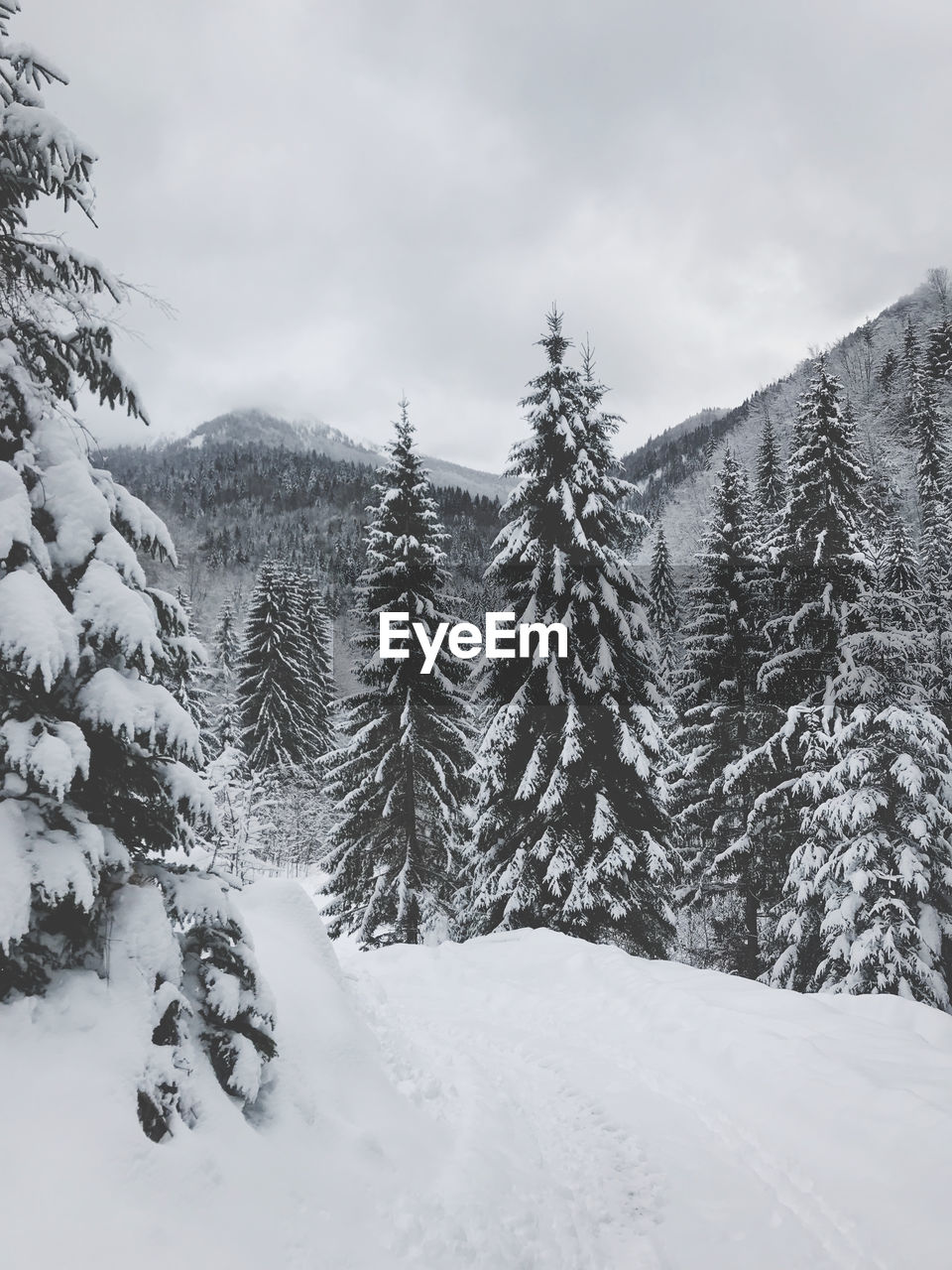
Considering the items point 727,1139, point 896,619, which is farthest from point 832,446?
point 727,1139

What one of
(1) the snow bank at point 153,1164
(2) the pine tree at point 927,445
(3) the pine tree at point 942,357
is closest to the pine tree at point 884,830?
(1) the snow bank at point 153,1164

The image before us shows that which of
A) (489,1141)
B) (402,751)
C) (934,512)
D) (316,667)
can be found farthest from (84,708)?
(934,512)

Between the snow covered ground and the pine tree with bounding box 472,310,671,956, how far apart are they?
533cm

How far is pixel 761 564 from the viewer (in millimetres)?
20094

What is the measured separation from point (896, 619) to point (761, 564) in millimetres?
5109

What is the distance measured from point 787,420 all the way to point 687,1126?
447ft

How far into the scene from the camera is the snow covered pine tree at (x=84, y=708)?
397cm

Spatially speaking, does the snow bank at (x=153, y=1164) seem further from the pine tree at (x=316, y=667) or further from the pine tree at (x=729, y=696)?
the pine tree at (x=316, y=667)

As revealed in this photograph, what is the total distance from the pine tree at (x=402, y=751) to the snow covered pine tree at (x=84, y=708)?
43.5ft

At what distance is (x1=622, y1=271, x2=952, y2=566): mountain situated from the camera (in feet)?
336

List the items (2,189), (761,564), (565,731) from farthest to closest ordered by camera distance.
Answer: (761,564), (565,731), (2,189)

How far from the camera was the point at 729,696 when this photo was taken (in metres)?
20.3

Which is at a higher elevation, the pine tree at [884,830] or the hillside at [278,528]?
the hillside at [278,528]

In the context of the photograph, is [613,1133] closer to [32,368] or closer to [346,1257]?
[346,1257]
